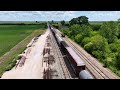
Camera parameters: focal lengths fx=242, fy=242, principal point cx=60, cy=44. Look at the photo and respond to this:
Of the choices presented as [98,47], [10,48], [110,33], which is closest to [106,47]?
[98,47]

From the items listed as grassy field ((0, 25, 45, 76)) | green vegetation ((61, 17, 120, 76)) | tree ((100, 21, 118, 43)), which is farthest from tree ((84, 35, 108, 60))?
grassy field ((0, 25, 45, 76))

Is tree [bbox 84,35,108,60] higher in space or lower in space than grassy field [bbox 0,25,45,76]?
higher

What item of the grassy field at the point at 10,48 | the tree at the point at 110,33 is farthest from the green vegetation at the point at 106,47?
the grassy field at the point at 10,48

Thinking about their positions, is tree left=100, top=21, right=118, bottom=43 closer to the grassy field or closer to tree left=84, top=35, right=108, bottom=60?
tree left=84, top=35, right=108, bottom=60

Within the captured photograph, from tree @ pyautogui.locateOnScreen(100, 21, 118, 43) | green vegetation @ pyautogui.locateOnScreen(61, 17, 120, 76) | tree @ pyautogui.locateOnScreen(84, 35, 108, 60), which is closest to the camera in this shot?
green vegetation @ pyautogui.locateOnScreen(61, 17, 120, 76)

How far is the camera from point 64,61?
124 ft

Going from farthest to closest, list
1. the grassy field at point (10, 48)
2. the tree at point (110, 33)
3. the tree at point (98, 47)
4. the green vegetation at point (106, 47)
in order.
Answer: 1. the tree at point (110, 33)
2. the tree at point (98, 47)
3. the grassy field at point (10, 48)
4. the green vegetation at point (106, 47)

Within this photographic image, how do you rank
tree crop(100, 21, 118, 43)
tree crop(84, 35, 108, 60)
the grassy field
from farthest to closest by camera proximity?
tree crop(100, 21, 118, 43) < tree crop(84, 35, 108, 60) < the grassy field

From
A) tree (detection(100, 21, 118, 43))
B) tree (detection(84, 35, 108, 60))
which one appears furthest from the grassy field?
tree (detection(100, 21, 118, 43))

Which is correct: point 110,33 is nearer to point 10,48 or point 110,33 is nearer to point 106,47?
point 106,47

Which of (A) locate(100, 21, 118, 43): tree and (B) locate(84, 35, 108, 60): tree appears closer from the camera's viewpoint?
(B) locate(84, 35, 108, 60): tree

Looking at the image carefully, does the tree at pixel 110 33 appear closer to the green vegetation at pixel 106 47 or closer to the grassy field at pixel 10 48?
the green vegetation at pixel 106 47

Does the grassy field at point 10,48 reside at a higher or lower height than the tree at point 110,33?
lower

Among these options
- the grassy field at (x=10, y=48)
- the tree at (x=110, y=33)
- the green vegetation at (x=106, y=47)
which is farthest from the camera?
the tree at (x=110, y=33)
